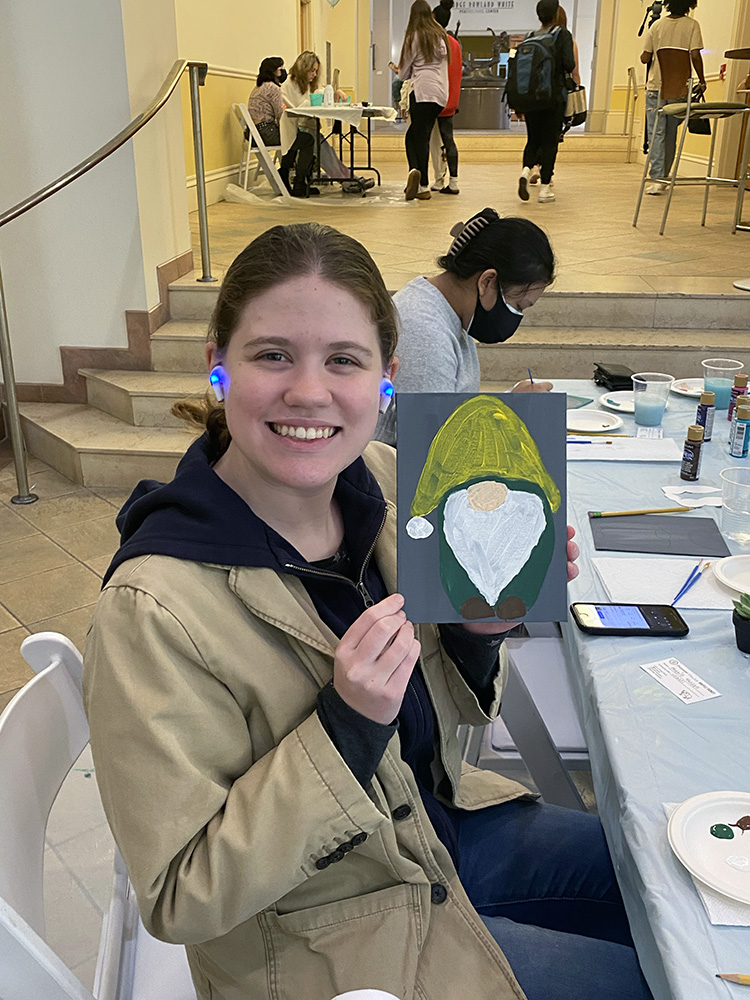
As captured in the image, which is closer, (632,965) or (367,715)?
(367,715)

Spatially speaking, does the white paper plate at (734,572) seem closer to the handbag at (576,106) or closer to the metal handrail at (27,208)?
the metal handrail at (27,208)

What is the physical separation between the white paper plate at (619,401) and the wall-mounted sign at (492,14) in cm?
1836

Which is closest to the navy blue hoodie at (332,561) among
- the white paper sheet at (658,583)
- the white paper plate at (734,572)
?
the white paper sheet at (658,583)

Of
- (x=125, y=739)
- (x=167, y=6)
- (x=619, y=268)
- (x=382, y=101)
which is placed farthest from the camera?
(x=382, y=101)

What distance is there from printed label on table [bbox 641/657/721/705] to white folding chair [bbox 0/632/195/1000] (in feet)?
2.54

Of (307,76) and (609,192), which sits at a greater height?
(307,76)

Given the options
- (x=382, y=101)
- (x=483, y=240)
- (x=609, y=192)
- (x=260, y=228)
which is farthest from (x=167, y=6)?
(x=382, y=101)

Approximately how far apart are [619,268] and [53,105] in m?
3.23

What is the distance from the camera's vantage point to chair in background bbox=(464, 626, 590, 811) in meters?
1.62

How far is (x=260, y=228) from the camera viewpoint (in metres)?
6.47

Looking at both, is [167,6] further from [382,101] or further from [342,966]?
[382,101]

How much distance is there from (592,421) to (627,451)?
253 millimetres

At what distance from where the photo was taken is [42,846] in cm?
106

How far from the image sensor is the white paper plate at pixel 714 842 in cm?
90
